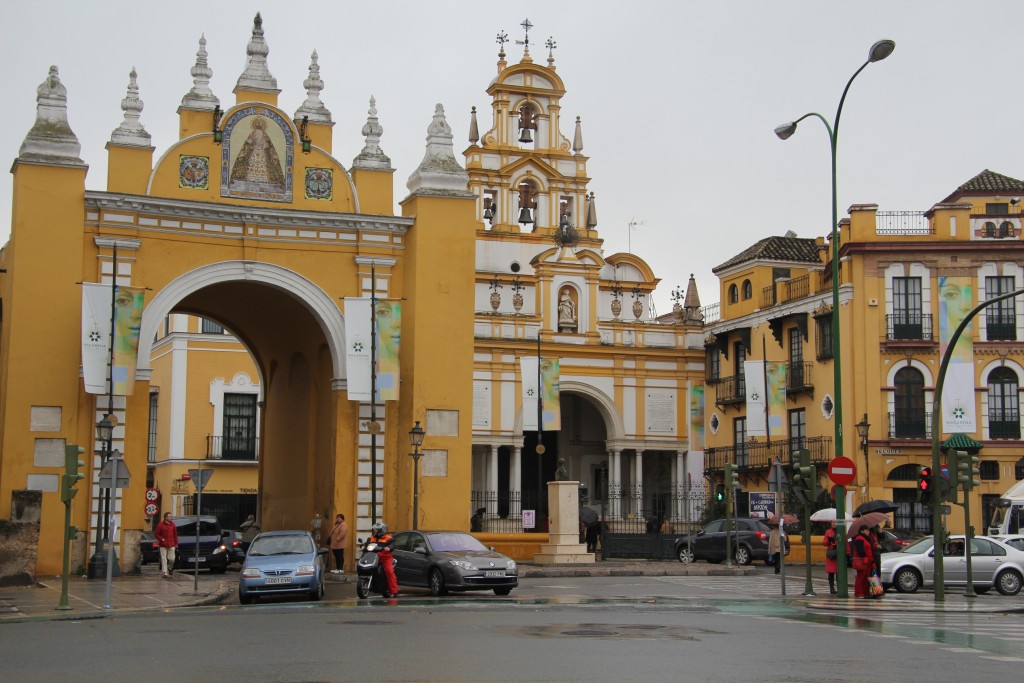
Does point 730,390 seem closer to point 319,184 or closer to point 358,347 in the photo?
point 358,347

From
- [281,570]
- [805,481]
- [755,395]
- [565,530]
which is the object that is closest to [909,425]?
[755,395]

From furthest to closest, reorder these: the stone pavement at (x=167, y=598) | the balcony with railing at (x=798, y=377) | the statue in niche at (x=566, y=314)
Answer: the statue in niche at (x=566, y=314), the balcony with railing at (x=798, y=377), the stone pavement at (x=167, y=598)

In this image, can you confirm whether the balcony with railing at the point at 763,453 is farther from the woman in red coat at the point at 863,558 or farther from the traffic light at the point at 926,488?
the woman in red coat at the point at 863,558

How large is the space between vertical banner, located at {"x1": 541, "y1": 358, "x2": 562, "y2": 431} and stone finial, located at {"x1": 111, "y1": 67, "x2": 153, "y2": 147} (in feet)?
58.7

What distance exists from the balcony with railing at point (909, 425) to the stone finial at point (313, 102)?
24.3 meters

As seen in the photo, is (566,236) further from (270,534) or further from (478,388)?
(270,534)

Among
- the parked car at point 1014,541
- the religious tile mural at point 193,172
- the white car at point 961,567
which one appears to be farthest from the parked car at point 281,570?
the parked car at point 1014,541

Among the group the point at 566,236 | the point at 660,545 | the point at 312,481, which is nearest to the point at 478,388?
the point at 566,236

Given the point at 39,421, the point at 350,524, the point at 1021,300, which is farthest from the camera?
the point at 1021,300

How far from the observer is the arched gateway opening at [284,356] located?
33.5 meters

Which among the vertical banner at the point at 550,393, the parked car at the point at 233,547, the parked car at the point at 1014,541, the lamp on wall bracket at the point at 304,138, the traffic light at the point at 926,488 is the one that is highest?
the lamp on wall bracket at the point at 304,138

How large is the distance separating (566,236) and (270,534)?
36.1 metres

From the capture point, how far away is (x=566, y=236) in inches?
2362

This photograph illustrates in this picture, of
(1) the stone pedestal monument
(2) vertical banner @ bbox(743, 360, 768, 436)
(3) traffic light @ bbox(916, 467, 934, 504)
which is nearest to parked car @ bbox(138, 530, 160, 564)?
(1) the stone pedestal monument
